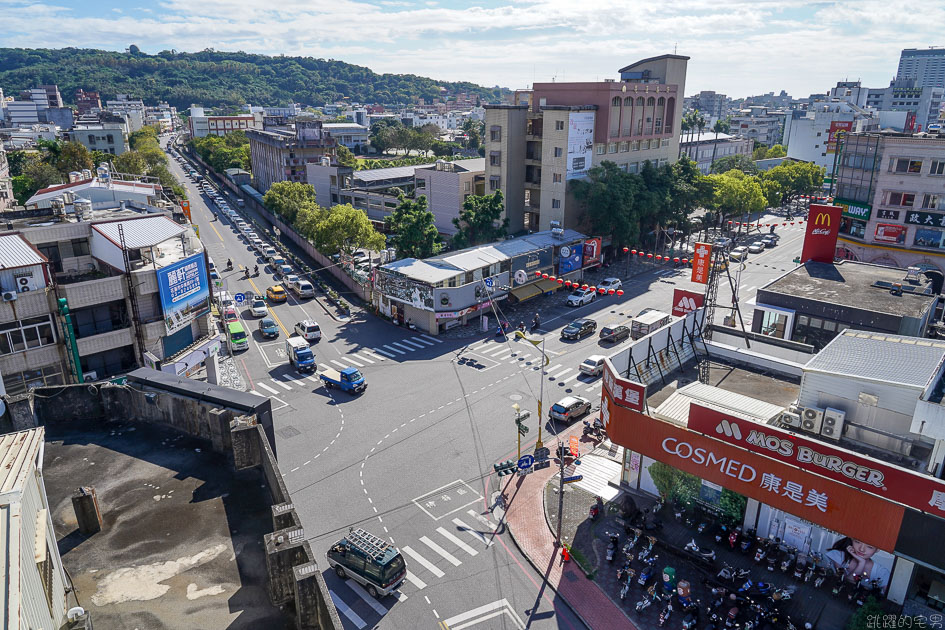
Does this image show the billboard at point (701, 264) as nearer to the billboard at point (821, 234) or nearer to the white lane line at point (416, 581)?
the billboard at point (821, 234)

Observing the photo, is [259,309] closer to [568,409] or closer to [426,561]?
[568,409]

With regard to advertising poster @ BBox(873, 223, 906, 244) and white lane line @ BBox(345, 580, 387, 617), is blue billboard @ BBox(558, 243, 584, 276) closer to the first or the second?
advertising poster @ BBox(873, 223, 906, 244)

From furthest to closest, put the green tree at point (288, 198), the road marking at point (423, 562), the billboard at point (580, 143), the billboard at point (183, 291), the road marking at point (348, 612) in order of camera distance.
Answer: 1. the green tree at point (288, 198)
2. the billboard at point (580, 143)
3. the billboard at point (183, 291)
4. the road marking at point (423, 562)
5. the road marking at point (348, 612)

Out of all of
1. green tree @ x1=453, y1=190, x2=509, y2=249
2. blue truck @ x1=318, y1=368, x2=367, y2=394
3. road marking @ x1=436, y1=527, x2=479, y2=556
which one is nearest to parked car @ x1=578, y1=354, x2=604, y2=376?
blue truck @ x1=318, y1=368, x2=367, y2=394

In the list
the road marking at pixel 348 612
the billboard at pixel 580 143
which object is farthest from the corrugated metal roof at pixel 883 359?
the billboard at pixel 580 143

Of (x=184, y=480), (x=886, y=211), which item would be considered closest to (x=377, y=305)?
(x=184, y=480)

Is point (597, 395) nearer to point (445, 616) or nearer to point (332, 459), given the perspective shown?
point (332, 459)

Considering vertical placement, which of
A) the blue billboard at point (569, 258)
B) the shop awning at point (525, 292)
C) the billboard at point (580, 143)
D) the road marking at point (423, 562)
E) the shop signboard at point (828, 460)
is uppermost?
the billboard at point (580, 143)
